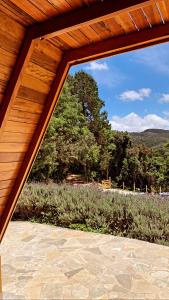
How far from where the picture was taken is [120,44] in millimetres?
2621

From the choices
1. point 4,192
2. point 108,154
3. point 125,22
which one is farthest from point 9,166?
point 108,154

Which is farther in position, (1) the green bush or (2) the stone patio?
(1) the green bush

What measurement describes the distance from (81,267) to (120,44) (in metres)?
3.59

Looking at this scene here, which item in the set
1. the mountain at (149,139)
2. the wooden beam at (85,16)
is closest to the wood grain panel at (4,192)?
→ the wooden beam at (85,16)

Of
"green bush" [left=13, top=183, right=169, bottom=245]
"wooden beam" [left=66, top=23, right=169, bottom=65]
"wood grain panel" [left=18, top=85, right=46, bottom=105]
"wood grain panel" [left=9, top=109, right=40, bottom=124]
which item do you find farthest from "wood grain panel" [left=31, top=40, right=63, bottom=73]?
"green bush" [left=13, top=183, right=169, bottom=245]

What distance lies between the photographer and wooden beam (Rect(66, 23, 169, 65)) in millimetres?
2457

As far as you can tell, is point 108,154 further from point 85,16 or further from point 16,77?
point 85,16

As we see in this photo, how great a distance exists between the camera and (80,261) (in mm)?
5199

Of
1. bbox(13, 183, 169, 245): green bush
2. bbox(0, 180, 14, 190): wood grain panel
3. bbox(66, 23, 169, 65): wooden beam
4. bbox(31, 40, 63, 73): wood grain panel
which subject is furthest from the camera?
bbox(13, 183, 169, 245): green bush

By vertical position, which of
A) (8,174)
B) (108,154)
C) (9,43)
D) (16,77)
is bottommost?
(8,174)

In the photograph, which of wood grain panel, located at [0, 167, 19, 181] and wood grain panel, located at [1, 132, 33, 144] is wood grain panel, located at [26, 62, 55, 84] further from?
wood grain panel, located at [0, 167, 19, 181]

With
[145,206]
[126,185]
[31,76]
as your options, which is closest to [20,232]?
[145,206]

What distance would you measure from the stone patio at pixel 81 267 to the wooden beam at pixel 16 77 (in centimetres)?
267

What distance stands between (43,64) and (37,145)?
29.4 inches
